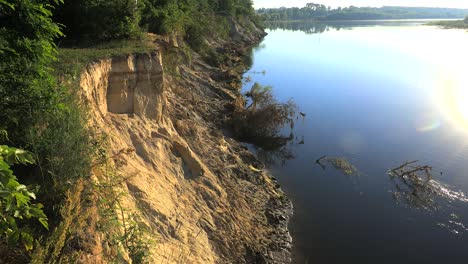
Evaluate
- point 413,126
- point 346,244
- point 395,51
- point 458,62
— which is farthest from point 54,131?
point 395,51

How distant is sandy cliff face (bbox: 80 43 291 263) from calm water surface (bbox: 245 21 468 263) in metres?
1.59

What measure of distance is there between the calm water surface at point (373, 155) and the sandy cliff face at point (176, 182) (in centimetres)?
159

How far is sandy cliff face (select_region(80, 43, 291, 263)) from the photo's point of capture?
29.9ft

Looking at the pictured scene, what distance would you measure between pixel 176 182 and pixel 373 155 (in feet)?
43.9

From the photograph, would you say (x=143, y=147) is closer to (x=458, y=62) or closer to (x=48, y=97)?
(x=48, y=97)

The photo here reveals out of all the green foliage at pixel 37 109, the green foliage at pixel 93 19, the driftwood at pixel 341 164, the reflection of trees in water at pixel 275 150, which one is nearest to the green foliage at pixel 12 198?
the green foliage at pixel 37 109

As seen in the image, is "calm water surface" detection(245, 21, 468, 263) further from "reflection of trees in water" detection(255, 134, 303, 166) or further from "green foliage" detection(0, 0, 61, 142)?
"green foliage" detection(0, 0, 61, 142)

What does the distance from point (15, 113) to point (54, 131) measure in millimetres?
666

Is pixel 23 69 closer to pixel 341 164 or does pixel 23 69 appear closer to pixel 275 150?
pixel 341 164

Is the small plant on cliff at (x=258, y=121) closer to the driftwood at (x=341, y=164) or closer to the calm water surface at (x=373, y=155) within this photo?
the calm water surface at (x=373, y=155)

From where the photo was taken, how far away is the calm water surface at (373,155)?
44.2 feet

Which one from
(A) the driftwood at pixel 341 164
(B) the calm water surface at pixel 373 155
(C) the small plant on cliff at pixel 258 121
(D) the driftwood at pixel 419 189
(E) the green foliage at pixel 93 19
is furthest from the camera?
(C) the small plant on cliff at pixel 258 121

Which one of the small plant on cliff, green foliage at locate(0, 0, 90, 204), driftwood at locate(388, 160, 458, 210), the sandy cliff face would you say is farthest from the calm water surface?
green foliage at locate(0, 0, 90, 204)

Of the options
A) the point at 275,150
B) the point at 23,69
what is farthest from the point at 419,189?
the point at 23,69
